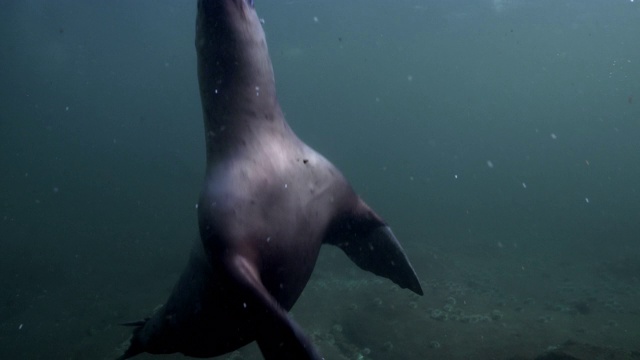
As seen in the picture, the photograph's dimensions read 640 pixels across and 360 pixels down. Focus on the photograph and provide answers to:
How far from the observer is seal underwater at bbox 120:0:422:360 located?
1.70m

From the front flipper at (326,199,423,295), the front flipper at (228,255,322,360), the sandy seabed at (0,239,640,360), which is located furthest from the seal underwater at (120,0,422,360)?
the sandy seabed at (0,239,640,360)

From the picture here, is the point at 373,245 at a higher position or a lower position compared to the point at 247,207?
lower

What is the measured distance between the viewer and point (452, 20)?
1407 inches

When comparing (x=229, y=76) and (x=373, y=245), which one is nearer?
(x=229, y=76)

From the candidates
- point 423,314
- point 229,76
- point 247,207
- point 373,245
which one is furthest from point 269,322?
point 423,314

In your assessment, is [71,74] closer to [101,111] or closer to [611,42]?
[101,111]

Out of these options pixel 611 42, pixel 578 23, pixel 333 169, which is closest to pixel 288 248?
pixel 333 169

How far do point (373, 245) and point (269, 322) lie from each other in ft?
5.15

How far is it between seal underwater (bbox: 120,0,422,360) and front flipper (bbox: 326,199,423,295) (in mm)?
294

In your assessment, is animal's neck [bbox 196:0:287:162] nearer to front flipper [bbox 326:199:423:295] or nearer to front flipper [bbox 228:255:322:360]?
front flipper [bbox 228:255:322:360]

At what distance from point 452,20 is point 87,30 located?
28.0 m

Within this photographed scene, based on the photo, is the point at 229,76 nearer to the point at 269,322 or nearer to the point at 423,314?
the point at 269,322

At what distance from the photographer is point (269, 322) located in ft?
5.42

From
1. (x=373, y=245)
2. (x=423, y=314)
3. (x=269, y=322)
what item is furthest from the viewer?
(x=423, y=314)
